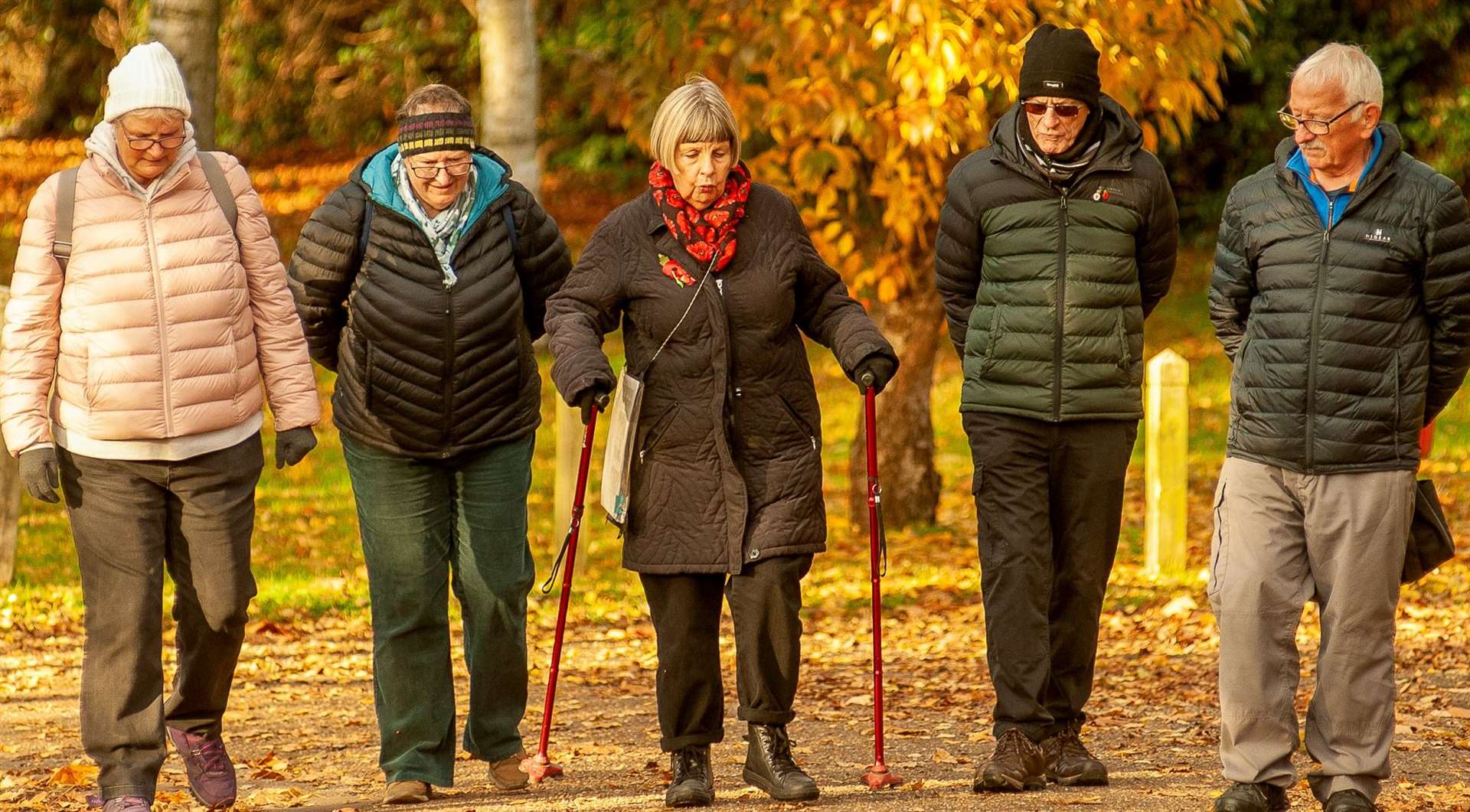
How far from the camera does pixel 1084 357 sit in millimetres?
6008

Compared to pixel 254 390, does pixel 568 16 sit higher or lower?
higher

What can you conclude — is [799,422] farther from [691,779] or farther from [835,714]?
[835,714]

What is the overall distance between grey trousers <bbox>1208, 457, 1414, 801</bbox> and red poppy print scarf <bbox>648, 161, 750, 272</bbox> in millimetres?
1601

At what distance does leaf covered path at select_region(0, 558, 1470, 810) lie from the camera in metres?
6.12

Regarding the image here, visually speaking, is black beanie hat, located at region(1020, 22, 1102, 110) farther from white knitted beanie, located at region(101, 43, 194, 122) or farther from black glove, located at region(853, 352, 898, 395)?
white knitted beanie, located at region(101, 43, 194, 122)

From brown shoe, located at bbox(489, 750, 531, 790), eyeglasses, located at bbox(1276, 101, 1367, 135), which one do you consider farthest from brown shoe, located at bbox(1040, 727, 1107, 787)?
eyeglasses, located at bbox(1276, 101, 1367, 135)

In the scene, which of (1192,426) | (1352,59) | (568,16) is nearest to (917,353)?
(1192,426)

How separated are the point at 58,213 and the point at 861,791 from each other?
9.47 ft

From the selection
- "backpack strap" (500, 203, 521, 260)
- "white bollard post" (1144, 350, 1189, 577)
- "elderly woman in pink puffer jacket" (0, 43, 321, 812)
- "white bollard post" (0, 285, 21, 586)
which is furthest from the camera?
"white bollard post" (1144, 350, 1189, 577)

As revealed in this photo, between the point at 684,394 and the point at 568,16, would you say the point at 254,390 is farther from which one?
the point at 568,16

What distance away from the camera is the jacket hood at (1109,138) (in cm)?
605

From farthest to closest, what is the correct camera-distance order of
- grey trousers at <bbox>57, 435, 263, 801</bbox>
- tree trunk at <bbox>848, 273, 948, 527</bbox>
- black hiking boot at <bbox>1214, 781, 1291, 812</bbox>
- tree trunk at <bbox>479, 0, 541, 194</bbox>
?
tree trunk at <bbox>479, 0, 541, 194</bbox>
tree trunk at <bbox>848, 273, 948, 527</bbox>
grey trousers at <bbox>57, 435, 263, 801</bbox>
black hiking boot at <bbox>1214, 781, 1291, 812</bbox>

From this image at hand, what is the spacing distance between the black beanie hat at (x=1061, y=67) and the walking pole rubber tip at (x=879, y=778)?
2.06m

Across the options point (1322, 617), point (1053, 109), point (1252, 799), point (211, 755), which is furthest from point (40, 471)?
point (1322, 617)
